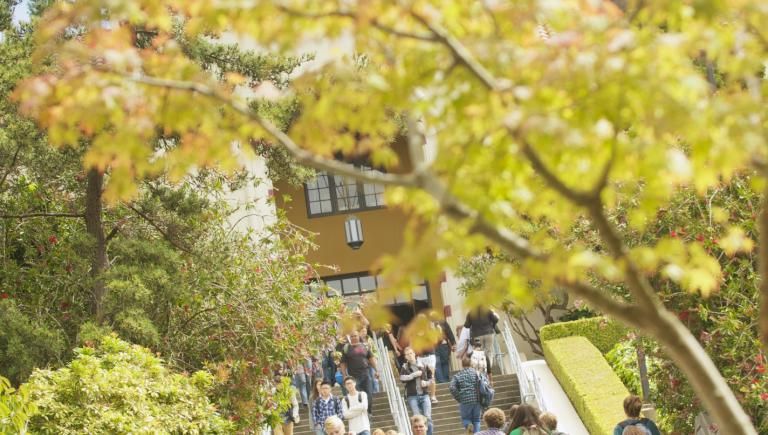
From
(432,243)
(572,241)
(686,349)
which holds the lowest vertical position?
(686,349)

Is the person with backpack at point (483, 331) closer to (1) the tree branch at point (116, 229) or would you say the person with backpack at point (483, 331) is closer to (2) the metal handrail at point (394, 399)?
(2) the metal handrail at point (394, 399)

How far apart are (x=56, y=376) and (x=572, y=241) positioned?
5.65 metres

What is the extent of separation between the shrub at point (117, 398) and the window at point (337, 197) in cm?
1823

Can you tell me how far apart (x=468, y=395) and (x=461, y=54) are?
38.8ft

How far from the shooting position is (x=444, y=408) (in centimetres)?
2000

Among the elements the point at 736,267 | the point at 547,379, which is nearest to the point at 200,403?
the point at 736,267

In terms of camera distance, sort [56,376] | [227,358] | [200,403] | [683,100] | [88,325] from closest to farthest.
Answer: [683,100], [56,376], [200,403], [88,325], [227,358]

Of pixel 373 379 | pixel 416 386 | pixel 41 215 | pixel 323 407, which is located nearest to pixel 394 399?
pixel 373 379

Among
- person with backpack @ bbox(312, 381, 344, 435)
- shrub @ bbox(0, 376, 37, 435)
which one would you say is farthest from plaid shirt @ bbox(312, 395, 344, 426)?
shrub @ bbox(0, 376, 37, 435)

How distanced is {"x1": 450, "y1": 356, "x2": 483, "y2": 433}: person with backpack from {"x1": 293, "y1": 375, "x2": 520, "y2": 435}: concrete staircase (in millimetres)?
2798

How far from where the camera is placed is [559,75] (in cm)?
436

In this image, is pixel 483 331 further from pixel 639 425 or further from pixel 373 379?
pixel 639 425

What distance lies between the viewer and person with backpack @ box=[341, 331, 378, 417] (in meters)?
19.4

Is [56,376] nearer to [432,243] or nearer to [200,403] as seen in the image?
[200,403]
